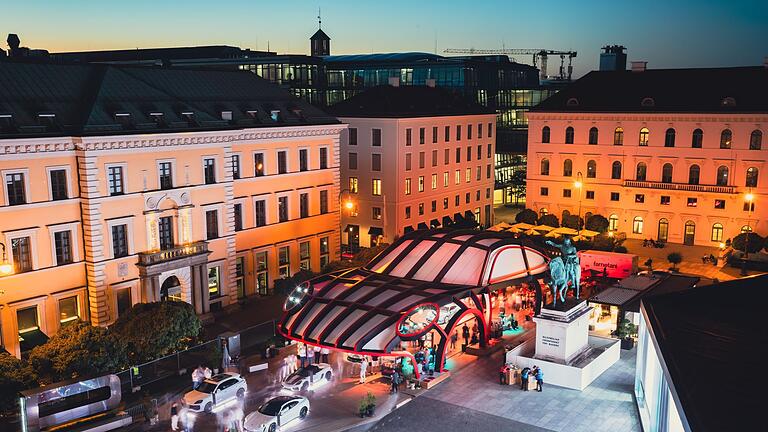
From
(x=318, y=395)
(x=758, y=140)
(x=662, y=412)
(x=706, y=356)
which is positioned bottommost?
(x=318, y=395)

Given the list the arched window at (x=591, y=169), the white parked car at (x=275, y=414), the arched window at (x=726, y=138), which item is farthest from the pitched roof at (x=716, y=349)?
the arched window at (x=591, y=169)

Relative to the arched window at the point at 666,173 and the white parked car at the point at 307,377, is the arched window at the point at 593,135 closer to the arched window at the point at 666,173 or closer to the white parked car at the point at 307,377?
the arched window at the point at 666,173

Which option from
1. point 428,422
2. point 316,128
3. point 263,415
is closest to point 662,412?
point 428,422

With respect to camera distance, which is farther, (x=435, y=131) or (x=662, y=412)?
(x=435, y=131)

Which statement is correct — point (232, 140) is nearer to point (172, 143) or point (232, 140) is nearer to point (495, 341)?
Answer: point (172, 143)

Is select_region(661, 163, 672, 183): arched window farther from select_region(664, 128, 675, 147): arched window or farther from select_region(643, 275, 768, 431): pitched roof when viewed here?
select_region(643, 275, 768, 431): pitched roof

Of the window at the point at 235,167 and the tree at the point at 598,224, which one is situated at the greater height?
the window at the point at 235,167

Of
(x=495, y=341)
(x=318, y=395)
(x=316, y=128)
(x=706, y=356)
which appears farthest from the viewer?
Answer: (x=316, y=128)

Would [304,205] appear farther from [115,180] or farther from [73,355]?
[73,355]

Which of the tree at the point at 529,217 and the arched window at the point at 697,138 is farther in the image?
the tree at the point at 529,217
